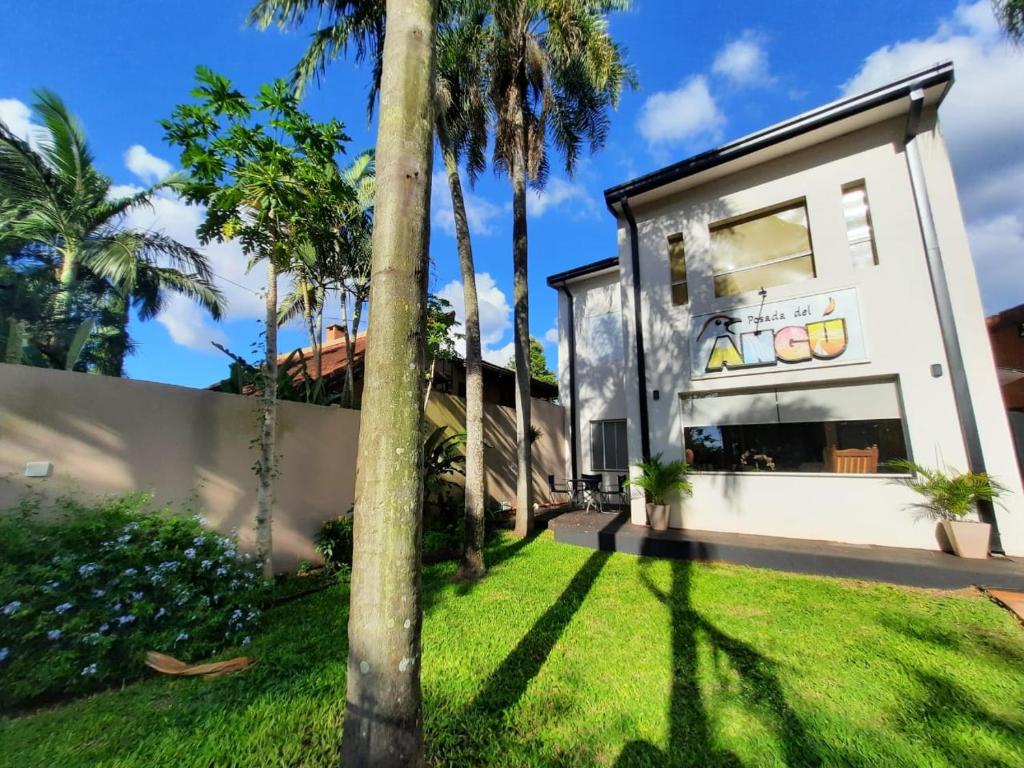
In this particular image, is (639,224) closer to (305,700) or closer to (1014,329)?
(305,700)

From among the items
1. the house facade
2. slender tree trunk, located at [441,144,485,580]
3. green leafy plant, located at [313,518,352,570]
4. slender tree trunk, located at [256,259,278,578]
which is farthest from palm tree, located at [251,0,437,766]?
the house facade

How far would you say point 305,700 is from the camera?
9.72 feet

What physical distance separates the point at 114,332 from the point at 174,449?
13086 millimetres

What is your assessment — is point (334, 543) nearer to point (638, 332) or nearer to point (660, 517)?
point (660, 517)

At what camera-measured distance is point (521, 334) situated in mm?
8664

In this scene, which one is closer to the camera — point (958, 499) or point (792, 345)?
point (958, 499)

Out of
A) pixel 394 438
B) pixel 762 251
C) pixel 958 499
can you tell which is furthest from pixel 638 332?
pixel 394 438

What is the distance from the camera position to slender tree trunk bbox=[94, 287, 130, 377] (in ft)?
43.4

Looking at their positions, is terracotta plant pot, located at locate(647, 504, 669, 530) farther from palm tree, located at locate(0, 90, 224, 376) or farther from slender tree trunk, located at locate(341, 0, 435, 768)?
palm tree, located at locate(0, 90, 224, 376)

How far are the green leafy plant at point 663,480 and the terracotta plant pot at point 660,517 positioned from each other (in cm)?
11

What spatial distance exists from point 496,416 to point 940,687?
1017 cm

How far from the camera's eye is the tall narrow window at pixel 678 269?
8484 mm

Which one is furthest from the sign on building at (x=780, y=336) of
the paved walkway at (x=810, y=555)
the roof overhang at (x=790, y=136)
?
the paved walkway at (x=810, y=555)

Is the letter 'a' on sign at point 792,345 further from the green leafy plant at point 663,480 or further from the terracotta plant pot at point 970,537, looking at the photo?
the terracotta plant pot at point 970,537
